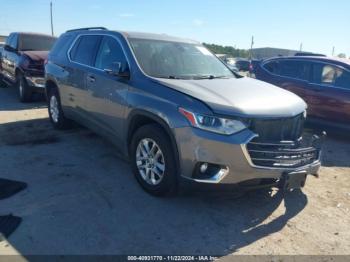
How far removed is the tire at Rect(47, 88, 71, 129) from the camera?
6.74 meters

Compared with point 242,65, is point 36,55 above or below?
above

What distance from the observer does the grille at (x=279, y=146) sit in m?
3.56

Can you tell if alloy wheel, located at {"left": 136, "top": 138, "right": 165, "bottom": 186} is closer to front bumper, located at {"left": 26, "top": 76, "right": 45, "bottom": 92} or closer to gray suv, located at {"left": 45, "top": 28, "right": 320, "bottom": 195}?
gray suv, located at {"left": 45, "top": 28, "right": 320, "bottom": 195}

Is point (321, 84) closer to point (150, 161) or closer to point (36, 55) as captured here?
point (150, 161)

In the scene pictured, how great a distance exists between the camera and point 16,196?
4105 mm

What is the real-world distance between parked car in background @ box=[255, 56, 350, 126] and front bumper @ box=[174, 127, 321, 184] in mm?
4122

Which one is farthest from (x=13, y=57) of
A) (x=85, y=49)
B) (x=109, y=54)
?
(x=109, y=54)

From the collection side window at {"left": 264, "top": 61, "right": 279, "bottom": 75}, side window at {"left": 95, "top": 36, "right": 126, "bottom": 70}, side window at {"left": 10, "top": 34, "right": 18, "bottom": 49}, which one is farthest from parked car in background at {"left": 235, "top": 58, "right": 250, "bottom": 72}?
side window at {"left": 95, "top": 36, "right": 126, "bottom": 70}

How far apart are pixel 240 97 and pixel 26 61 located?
24.2 feet

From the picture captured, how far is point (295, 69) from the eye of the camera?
7918mm

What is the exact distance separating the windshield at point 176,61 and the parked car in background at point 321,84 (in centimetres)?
296

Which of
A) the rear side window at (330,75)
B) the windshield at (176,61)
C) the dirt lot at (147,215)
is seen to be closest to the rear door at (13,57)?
the dirt lot at (147,215)

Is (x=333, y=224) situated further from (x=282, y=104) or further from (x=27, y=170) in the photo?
(x=27, y=170)

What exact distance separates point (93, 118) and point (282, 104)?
9.26 feet
